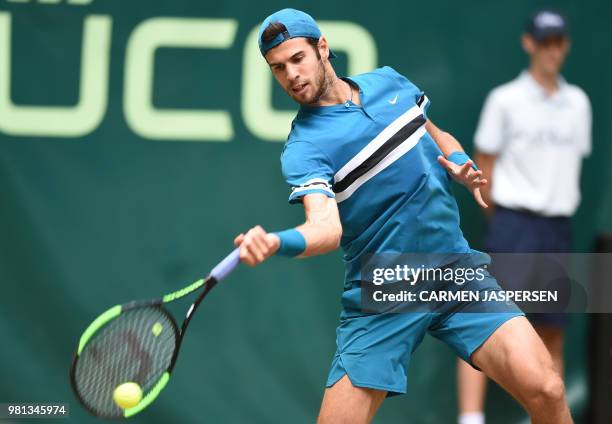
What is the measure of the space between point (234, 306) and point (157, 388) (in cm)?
205

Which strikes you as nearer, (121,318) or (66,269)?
(121,318)

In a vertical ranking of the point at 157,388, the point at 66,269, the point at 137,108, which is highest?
the point at 137,108

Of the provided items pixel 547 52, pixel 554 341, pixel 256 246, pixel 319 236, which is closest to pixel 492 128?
pixel 547 52

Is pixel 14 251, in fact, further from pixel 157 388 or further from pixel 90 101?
pixel 157 388

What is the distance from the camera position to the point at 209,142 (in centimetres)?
564

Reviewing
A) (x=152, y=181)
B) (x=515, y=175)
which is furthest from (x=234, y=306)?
(x=515, y=175)

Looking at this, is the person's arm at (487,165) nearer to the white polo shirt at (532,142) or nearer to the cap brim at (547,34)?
the white polo shirt at (532,142)

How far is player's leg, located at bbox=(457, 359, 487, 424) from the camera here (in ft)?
18.3

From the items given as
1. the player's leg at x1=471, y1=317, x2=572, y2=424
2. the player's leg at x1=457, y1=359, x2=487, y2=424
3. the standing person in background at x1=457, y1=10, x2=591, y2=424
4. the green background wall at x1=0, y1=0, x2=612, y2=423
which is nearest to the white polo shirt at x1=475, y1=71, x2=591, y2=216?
the standing person in background at x1=457, y1=10, x2=591, y2=424

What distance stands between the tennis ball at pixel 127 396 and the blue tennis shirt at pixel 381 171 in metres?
0.84

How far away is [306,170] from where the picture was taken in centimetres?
375

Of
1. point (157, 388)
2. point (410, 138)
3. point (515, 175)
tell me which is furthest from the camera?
point (515, 175)

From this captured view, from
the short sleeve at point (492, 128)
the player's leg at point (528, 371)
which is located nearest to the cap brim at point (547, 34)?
the short sleeve at point (492, 128)

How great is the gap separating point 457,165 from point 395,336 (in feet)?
1.94
